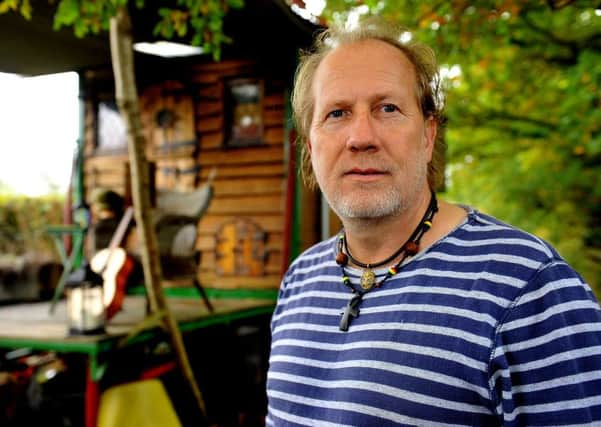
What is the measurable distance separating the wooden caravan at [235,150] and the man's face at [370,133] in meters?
4.47

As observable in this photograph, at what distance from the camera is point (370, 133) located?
1.55 metres

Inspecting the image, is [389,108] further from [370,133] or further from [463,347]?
[463,347]

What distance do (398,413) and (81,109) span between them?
7202mm

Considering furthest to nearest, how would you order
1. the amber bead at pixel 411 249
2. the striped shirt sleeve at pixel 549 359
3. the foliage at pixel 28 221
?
the foliage at pixel 28 221 → the amber bead at pixel 411 249 → the striped shirt sleeve at pixel 549 359

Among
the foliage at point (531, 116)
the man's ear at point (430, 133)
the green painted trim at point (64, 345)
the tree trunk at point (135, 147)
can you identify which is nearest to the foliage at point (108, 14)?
the tree trunk at point (135, 147)

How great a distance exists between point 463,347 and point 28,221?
1016 cm

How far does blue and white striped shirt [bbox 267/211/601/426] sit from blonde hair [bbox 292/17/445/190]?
1.40ft

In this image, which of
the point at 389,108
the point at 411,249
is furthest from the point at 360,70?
the point at 411,249

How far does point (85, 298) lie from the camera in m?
3.78

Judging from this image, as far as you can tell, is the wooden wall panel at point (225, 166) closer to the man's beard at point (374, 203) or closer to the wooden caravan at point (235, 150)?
the wooden caravan at point (235, 150)

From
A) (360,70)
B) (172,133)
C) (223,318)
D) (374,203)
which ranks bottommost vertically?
(223,318)

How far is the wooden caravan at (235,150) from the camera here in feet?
20.9

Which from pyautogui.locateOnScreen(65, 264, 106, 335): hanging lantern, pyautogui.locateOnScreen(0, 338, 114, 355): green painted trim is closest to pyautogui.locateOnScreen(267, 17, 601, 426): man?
pyautogui.locateOnScreen(0, 338, 114, 355): green painted trim

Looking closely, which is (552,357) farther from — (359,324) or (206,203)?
(206,203)
